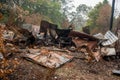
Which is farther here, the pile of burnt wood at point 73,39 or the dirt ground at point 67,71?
the pile of burnt wood at point 73,39

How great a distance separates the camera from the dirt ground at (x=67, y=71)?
18.8 ft

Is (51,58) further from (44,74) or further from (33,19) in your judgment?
(33,19)

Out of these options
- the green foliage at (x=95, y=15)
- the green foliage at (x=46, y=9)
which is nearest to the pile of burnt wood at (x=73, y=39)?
the green foliage at (x=46, y=9)

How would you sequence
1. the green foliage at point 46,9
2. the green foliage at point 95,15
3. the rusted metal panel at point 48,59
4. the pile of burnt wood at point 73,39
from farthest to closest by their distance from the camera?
1. the green foliage at point 95,15
2. the green foliage at point 46,9
3. the pile of burnt wood at point 73,39
4. the rusted metal panel at point 48,59

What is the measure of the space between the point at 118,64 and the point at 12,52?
4.21m

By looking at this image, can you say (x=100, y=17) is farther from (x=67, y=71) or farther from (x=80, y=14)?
(x=67, y=71)

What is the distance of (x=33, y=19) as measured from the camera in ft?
133

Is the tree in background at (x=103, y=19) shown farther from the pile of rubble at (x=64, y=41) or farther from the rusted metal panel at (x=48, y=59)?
the rusted metal panel at (x=48, y=59)

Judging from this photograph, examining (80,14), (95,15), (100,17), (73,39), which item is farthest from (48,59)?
(80,14)

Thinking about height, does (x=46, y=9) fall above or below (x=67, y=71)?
below

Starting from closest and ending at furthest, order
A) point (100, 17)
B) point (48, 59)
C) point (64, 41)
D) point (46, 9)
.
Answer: point (48, 59)
point (64, 41)
point (100, 17)
point (46, 9)

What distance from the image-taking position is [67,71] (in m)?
6.50

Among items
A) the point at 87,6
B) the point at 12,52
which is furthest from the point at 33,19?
the point at 12,52

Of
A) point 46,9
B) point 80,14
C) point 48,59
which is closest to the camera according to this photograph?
point 48,59
